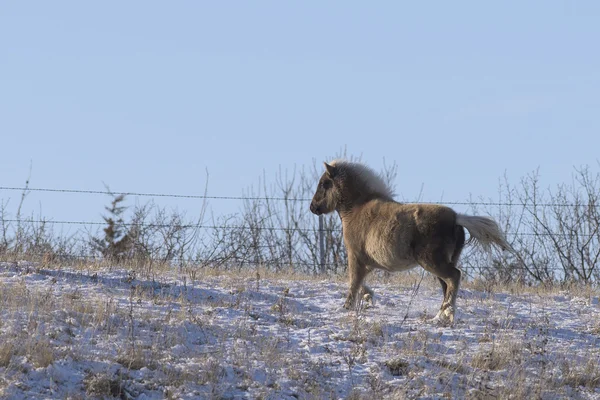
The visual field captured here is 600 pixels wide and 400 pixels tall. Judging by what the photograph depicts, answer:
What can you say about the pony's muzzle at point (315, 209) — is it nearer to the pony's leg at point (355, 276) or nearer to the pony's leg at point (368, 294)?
the pony's leg at point (355, 276)

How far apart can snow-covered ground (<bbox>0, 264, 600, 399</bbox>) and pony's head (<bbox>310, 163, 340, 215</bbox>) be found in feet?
5.91

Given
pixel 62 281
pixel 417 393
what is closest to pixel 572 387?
pixel 417 393

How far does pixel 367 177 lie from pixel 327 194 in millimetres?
644

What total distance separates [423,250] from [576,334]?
1916 millimetres

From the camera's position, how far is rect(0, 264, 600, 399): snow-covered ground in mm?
8312

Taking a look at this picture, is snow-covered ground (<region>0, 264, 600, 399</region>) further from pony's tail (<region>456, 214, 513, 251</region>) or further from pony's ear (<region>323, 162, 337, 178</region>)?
pony's ear (<region>323, 162, 337, 178</region>)

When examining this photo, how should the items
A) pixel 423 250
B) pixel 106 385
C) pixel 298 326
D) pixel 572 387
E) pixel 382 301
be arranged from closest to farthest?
pixel 106 385 < pixel 572 387 < pixel 298 326 < pixel 423 250 < pixel 382 301

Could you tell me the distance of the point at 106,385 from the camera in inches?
316

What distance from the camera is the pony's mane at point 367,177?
13.1m

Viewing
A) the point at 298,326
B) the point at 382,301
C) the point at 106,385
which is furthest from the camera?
the point at 382,301

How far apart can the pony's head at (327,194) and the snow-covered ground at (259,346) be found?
1802mm

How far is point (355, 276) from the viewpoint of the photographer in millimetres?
12281

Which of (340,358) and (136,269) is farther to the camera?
(136,269)

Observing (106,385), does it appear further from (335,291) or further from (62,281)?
(335,291)
